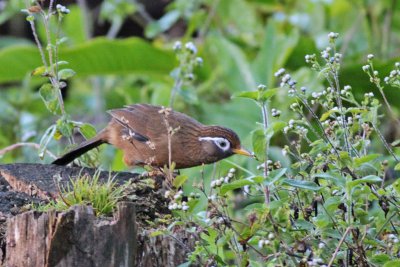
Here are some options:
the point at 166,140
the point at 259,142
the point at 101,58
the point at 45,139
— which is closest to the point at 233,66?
the point at 101,58

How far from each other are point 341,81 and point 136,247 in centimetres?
454

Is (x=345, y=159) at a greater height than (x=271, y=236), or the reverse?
(x=345, y=159)

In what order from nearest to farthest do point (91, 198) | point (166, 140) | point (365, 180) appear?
point (365, 180) → point (91, 198) → point (166, 140)

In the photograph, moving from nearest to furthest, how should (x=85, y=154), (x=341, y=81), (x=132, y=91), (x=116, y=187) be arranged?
(x=116, y=187)
(x=85, y=154)
(x=341, y=81)
(x=132, y=91)

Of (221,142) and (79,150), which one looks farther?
(221,142)

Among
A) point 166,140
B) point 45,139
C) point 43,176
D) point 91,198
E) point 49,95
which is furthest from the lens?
point 166,140

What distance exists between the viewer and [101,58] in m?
8.06

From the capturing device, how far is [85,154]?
518 centimetres

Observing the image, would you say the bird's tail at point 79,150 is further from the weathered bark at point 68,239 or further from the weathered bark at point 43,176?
the weathered bark at point 68,239

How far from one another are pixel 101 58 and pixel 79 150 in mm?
3046

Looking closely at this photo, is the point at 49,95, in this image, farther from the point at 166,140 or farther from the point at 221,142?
the point at 221,142

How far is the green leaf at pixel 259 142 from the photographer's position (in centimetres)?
356

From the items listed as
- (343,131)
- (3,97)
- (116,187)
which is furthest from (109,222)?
(3,97)

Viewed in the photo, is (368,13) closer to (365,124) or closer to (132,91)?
(132,91)
